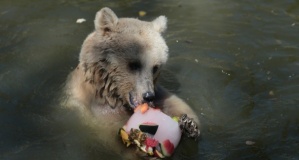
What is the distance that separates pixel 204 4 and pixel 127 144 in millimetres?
4598

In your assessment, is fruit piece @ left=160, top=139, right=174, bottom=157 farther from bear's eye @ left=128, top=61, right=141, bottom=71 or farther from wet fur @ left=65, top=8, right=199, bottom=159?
bear's eye @ left=128, top=61, right=141, bottom=71

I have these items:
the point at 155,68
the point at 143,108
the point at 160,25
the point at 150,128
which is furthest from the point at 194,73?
the point at 150,128

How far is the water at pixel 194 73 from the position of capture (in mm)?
5941

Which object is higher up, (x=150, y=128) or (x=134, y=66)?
(x=134, y=66)

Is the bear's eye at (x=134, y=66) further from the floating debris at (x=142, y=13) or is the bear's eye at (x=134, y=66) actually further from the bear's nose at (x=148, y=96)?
the floating debris at (x=142, y=13)

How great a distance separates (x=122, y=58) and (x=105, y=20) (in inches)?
19.6

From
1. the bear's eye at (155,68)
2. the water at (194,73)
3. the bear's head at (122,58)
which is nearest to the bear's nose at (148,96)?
the bear's head at (122,58)

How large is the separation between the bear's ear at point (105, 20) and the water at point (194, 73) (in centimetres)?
112

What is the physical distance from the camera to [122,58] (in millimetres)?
5711

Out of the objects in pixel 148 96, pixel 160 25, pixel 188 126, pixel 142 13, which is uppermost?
pixel 160 25

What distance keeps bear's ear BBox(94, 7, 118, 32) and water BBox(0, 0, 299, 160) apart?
3.69 feet

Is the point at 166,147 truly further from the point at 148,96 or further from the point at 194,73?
the point at 194,73

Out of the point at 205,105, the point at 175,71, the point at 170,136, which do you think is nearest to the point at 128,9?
the point at 175,71

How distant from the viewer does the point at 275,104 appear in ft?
21.8
